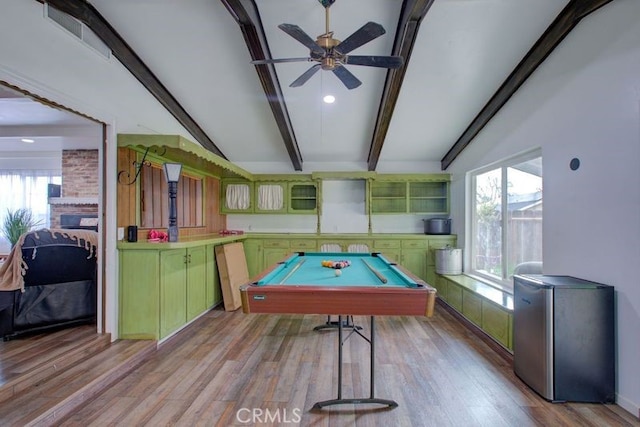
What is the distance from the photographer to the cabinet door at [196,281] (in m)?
3.93

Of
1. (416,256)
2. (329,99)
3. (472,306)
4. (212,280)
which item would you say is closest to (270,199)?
(212,280)

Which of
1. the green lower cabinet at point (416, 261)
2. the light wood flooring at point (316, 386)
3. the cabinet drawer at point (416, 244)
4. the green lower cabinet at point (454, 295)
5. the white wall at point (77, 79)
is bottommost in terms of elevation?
the light wood flooring at point (316, 386)

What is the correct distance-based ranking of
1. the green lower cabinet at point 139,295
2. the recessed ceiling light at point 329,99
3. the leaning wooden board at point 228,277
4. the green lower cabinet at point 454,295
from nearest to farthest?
the green lower cabinet at point 139,295 → the recessed ceiling light at point 329,99 → the green lower cabinet at point 454,295 → the leaning wooden board at point 228,277

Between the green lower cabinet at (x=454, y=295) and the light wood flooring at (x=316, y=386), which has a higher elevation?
the green lower cabinet at (x=454, y=295)

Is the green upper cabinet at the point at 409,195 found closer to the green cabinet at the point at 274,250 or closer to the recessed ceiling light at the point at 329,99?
the green cabinet at the point at 274,250

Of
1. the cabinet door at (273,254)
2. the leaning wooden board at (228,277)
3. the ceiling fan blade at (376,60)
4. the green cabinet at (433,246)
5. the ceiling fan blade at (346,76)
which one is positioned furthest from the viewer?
the cabinet door at (273,254)

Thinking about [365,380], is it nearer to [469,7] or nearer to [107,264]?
[107,264]

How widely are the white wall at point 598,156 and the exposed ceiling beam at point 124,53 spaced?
4.34 metres

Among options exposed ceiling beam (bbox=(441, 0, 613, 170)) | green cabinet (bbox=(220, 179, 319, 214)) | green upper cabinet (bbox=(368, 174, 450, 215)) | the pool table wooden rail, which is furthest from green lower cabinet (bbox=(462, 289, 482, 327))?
green cabinet (bbox=(220, 179, 319, 214))

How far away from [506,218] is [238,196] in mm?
4437

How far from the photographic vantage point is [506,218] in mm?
4004

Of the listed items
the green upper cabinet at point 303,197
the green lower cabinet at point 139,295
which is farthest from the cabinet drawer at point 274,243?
the green lower cabinet at point 139,295

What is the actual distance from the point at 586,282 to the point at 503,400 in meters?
1.15

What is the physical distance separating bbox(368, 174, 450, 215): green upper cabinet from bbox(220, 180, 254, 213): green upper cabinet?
2.31m
